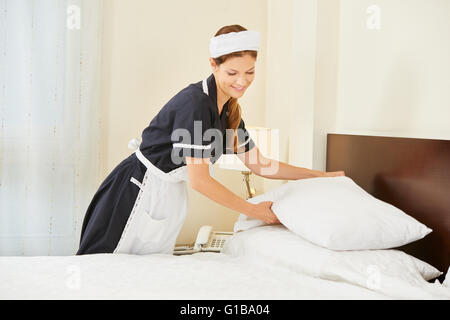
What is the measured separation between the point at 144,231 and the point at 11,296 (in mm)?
557

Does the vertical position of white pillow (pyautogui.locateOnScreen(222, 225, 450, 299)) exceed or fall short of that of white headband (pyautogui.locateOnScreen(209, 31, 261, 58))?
it falls short

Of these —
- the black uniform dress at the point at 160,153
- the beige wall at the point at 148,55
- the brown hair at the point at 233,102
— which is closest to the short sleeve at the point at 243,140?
the brown hair at the point at 233,102

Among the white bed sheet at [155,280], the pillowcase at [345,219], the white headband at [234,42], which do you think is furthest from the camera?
the white headband at [234,42]

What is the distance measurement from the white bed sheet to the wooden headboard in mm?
449

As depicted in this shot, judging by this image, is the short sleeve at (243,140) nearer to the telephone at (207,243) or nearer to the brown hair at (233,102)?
the brown hair at (233,102)

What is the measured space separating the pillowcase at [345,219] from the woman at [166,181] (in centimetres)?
16

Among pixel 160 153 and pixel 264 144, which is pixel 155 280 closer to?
pixel 160 153

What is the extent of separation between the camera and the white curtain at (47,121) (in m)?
2.79

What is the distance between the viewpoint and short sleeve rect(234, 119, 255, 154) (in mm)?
1976

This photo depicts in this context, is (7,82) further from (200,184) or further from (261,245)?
(261,245)

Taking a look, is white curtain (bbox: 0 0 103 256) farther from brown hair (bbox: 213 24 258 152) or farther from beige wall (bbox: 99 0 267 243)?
brown hair (bbox: 213 24 258 152)

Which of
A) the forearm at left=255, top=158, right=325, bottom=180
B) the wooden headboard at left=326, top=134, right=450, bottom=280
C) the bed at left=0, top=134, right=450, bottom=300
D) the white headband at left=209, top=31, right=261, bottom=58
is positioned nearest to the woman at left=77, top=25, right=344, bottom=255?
the white headband at left=209, top=31, right=261, bottom=58

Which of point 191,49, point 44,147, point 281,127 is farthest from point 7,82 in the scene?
point 281,127
